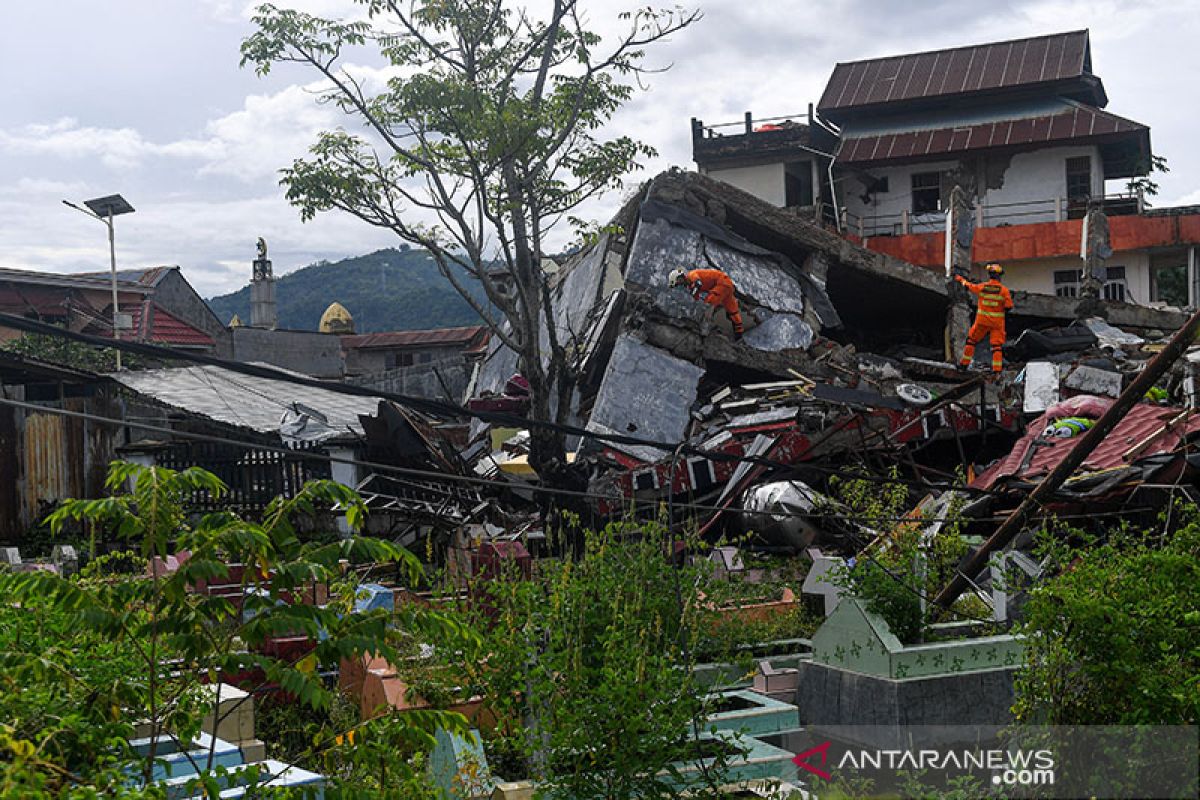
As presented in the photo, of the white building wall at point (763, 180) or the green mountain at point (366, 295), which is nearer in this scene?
the white building wall at point (763, 180)

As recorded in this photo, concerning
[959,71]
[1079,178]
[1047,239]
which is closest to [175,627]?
[1047,239]

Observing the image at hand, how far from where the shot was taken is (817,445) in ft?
48.1

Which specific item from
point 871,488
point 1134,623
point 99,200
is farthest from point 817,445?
point 99,200

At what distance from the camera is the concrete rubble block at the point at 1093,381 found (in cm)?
1683

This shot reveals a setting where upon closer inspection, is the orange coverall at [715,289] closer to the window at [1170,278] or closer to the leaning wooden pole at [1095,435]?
the leaning wooden pole at [1095,435]

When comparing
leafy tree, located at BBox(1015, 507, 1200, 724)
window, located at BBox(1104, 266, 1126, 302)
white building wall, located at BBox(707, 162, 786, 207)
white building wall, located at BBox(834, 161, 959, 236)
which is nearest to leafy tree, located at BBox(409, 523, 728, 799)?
leafy tree, located at BBox(1015, 507, 1200, 724)

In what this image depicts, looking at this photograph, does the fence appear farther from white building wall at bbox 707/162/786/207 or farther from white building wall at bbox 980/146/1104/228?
white building wall at bbox 980/146/1104/228

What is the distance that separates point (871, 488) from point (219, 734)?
7.42 metres

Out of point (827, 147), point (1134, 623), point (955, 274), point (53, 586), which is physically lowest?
point (1134, 623)

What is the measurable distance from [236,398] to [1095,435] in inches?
656

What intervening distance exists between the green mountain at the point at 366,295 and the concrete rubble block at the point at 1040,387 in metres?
65.9

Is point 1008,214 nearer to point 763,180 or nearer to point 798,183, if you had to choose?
point 798,183

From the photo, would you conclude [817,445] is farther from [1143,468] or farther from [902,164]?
[902,164]

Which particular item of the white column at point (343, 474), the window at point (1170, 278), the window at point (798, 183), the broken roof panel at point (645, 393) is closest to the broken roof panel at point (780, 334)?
the broken roof panel at point (645, 393)
